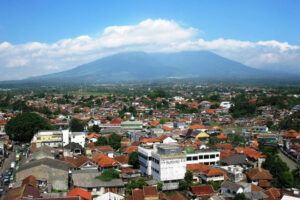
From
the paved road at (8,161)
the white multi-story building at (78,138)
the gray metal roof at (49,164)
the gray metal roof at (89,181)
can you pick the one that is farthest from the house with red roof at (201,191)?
the white multi-story building at (78,138)

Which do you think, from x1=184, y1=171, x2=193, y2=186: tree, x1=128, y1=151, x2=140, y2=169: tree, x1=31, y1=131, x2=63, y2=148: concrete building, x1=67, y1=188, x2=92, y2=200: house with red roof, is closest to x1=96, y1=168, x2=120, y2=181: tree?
x1=67, y1=188, x2=92, y2=200: house with red roof

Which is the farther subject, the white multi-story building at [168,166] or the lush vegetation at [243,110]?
the lush vegetation at [243,110]

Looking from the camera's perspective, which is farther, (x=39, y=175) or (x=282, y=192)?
(x=39, y=175)

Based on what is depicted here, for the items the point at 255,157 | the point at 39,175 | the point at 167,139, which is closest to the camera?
the point at 39,175

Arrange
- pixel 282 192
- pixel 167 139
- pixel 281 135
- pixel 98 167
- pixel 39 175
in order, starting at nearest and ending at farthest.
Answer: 1. pixel 282 192
2. pixel 39 175
3. pixel 98 167
4. pixel 167 139
5. pixel 281 135

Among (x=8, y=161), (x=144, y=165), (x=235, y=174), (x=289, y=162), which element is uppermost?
(x=144, y=165)

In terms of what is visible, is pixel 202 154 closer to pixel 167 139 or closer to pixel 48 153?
pixel 167 139

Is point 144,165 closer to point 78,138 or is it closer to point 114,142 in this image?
point 114,142

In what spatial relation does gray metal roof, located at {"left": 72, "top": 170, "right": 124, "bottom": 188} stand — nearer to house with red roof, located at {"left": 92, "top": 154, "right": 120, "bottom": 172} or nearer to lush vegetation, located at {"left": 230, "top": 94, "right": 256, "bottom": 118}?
house with red roof, located at {"left": 92, "top": 154, "right": 120, "bottom": 172}

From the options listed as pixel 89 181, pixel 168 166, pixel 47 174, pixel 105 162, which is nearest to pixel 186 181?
pixel 168 166

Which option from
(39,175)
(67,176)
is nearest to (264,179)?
(67,176)

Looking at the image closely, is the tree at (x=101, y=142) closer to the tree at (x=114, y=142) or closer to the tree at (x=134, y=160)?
the tree at (x=114, y=142)
